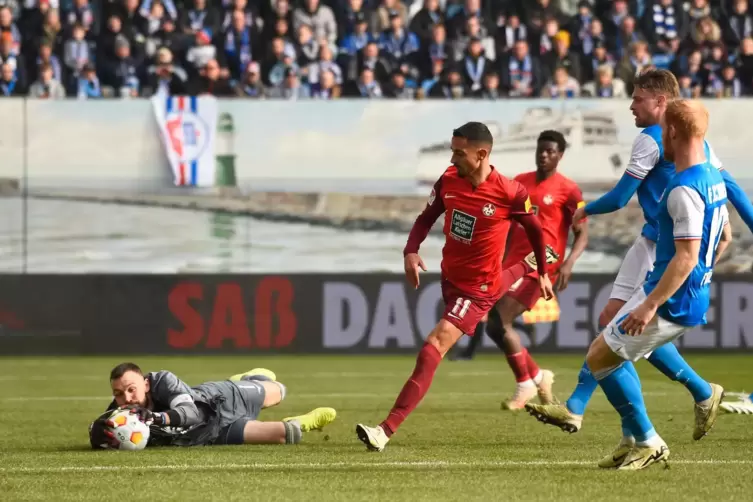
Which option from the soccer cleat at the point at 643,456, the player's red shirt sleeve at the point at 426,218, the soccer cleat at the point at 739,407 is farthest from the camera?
the soccer cleat at the point at 739,407

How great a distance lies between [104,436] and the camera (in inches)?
333

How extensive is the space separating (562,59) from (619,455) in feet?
45.0

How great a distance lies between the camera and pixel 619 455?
7496 mm

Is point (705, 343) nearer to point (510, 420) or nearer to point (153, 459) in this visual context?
point (510, 420)

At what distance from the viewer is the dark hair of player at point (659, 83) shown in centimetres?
818

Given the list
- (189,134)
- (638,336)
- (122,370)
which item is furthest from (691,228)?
(189,134)

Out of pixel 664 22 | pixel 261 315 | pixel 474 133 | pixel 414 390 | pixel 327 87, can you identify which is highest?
pixel 664 22

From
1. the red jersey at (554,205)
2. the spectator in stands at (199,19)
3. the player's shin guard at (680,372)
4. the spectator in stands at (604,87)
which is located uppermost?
the spectator in stands at (199,19)

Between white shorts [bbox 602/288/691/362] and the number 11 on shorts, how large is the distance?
1593 mm

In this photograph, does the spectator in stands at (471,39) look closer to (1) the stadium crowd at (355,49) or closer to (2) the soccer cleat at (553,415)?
Answer: (1) the stadium crowd at (355,49)

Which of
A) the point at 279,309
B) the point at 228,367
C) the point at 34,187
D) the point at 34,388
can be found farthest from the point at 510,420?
the point at 34,187

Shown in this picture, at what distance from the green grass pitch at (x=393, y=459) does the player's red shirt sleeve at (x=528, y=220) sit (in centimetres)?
120

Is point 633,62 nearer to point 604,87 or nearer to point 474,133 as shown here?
point 604,87

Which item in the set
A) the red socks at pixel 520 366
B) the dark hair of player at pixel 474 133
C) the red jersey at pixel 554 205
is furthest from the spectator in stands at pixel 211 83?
the dark hair of player at pixel 474 133
